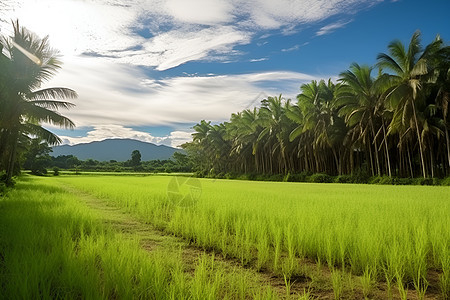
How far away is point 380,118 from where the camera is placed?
24.0 metres

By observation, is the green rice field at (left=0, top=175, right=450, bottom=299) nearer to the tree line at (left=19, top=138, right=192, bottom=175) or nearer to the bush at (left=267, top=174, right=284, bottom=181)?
the bush at (left=267, top=174, right=284, bottom=181)

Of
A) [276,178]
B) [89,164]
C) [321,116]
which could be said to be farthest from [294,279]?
[89,164]

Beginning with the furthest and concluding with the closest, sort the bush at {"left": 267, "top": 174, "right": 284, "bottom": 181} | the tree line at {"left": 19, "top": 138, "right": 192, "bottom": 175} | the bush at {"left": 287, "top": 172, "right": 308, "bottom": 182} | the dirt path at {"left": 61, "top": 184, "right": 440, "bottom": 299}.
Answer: the tree line at {"left": 19, "top": 138, "right": 192, "bottom": 175}
the bush at {"left": 267, "top": 174, "right": 284, "bottom": 181}
the bush at {"left": 287, "top": 172, "right": 308, "bottom": 182}
the dirt path at {"left": 61, "top": 184, "right": 440, "bottom": 299}

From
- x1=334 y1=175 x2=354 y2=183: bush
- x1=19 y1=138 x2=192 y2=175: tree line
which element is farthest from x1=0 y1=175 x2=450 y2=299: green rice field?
x1=19 y1=138 x2=192 y2=175: tree line

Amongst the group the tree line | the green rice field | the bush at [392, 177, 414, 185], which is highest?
the tree line

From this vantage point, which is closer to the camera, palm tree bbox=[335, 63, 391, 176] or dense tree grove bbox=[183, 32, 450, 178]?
dense tree grove bbox=[183, 32, 450, 178]

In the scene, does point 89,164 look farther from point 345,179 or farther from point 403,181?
point 403,181

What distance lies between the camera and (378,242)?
3445 mm

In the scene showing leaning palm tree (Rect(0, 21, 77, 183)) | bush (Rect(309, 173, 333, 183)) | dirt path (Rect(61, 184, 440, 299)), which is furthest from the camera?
bush (Rect(309, 173, 333, 183))

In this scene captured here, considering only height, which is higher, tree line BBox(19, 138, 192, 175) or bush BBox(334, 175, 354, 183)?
tree line BBox(19, 138, 192, 175)

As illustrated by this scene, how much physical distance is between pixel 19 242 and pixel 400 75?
68.3 feet

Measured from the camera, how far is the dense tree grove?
1788cm

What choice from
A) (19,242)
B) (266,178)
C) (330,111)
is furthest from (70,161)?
(19,242)

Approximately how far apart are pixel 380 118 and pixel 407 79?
5755 millimetres
